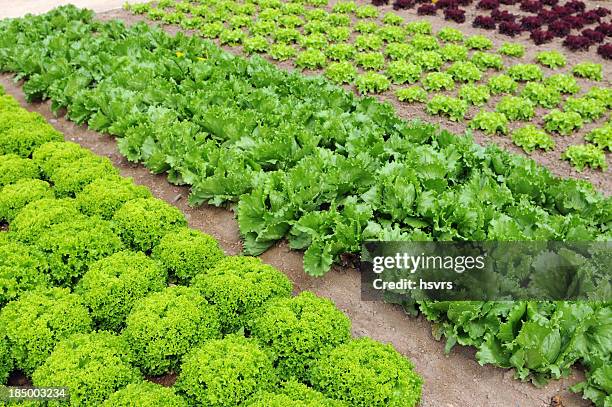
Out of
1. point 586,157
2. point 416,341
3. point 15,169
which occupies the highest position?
point 15,169

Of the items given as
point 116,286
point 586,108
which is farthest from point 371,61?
point 116,286

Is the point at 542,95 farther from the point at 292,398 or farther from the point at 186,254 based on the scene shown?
the point at 292,398

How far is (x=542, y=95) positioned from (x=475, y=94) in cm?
130

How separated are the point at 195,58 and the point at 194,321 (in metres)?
7.47

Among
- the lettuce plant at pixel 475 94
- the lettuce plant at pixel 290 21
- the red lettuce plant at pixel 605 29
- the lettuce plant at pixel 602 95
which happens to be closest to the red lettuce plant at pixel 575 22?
the red lettuce plant at pixel 605 29

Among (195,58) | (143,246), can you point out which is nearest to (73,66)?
(195,58)

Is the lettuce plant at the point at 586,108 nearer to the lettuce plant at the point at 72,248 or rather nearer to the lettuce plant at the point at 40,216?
the lettuce plant at the point at 72,248

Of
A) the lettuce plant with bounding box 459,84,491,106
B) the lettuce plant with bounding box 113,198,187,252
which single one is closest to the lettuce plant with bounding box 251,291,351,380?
the lettuce plant with bounding box 113,198,187,252

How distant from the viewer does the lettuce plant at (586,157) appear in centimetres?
920

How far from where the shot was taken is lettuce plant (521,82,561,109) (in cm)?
1090

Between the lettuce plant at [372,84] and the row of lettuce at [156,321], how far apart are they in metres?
5.74

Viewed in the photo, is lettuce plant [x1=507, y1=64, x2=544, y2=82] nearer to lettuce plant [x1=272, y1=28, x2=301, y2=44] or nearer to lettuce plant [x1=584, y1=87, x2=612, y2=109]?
lettuce plant [x1=584, y1=87, x2=612, y2=109]

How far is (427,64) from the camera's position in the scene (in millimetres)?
12281

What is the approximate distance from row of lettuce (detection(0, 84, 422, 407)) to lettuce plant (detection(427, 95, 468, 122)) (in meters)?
5.71
